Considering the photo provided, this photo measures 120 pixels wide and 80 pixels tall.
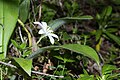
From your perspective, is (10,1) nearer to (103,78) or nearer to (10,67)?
(10,67)

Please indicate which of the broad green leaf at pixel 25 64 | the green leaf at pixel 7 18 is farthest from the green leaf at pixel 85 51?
the green leaf at pixel 7 18

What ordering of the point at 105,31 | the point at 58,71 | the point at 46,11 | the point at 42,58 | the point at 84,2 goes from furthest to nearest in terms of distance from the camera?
the point at 84,2
the point at 105,31
the point at 46,11
the point at 42,58
the point at 58,71

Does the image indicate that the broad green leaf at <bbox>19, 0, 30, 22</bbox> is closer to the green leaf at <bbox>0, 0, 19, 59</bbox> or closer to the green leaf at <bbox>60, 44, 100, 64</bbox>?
the green leaf at <bbox>0, 0, 19, 59</bbox>

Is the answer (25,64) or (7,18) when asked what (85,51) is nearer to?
(25,64)

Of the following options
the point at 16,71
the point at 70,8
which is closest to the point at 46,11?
the point at 70,8

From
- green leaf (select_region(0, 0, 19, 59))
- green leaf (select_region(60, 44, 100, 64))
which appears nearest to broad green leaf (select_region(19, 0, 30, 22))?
green leaf (select_region(0, 0, 19, 59))

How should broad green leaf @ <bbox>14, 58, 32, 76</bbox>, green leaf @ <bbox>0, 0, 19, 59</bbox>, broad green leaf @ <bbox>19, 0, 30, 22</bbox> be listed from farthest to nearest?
broad green leaf @ <bbox>19, 0, 30, 22</bbox>
green leaf @ <bbox>0, 0, 19, 59</bbox>
broad green leaf @ <bbox>14, 58, 32, 76</bbox>

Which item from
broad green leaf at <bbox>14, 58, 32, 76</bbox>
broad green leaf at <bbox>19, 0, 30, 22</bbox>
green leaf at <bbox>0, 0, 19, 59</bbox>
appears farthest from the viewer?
broad green leaf at <bbox>19, 0, 30, 22</bbox>

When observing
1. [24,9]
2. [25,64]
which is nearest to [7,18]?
[24,9]
